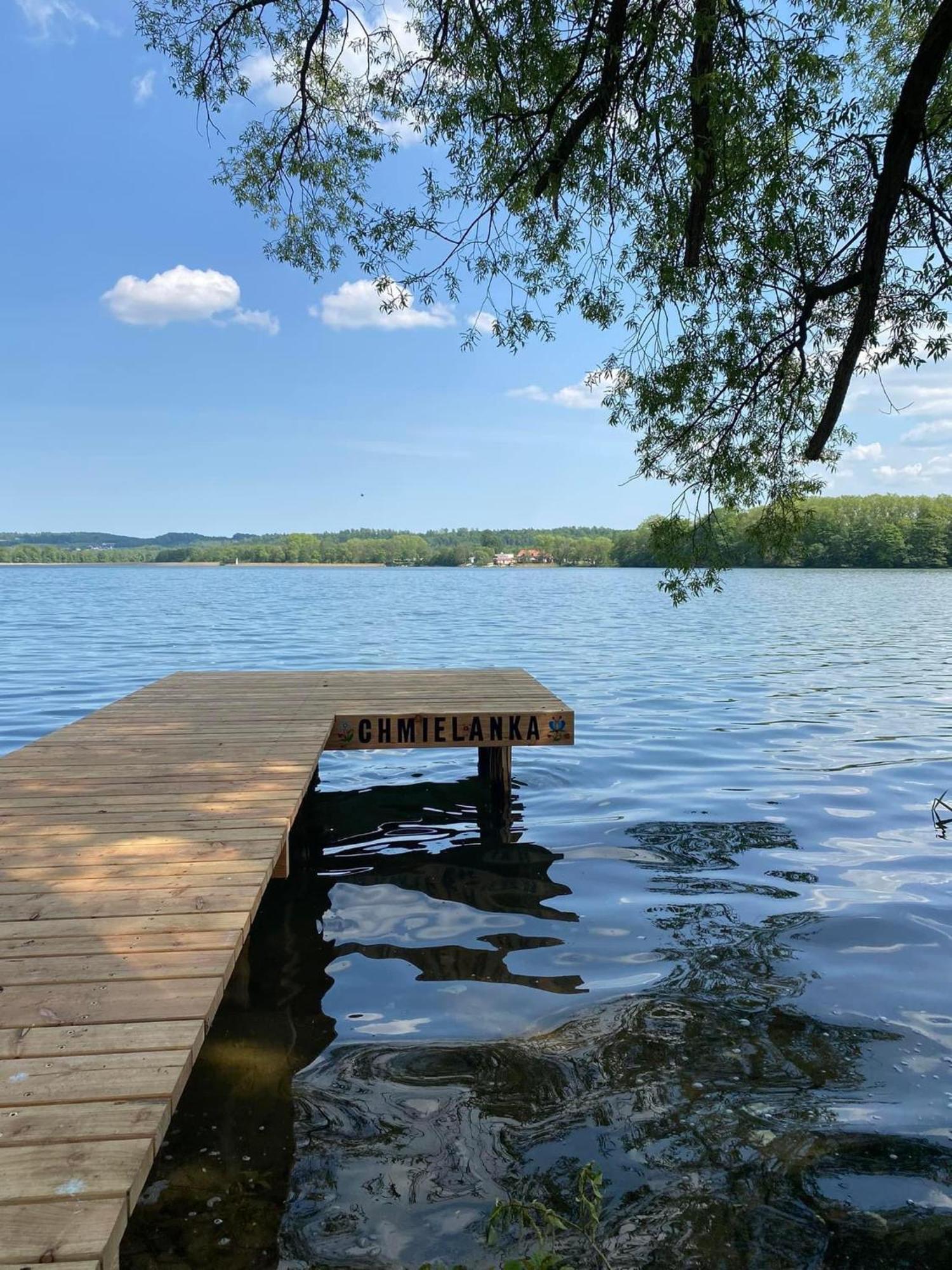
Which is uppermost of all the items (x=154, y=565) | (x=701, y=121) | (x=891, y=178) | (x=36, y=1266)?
(x=701, y=121)

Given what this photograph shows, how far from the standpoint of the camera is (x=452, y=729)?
6.90 metres

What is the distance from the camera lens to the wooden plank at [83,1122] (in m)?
1.94

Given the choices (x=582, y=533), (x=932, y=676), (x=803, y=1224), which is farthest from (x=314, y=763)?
(x=582, y=533)

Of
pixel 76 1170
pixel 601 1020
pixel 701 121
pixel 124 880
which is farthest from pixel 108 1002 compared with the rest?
pixel 701 121

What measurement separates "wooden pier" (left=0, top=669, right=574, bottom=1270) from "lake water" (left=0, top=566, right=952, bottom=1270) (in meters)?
0.77

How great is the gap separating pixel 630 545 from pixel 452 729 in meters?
46.6

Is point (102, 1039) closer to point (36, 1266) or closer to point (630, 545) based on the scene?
point (36, 1266)

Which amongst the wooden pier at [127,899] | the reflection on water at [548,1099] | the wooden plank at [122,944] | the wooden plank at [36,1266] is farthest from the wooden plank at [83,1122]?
the reflection on water at [548,1099]

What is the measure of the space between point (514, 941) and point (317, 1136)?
1928 mm

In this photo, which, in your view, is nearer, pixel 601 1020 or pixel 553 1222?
pixel 553 1222

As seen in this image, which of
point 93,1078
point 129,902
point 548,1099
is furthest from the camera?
point 548,1099

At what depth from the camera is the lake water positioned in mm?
2822

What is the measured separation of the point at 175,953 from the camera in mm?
2814

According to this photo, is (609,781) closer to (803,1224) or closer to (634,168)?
(634,168)
